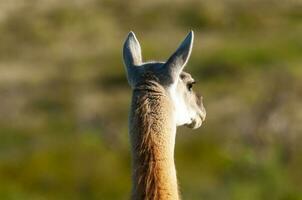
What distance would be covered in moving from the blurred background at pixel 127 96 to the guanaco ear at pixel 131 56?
9291 mm

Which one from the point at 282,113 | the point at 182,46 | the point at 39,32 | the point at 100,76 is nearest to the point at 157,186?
the point at 182,46

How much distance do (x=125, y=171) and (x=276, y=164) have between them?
2630mm

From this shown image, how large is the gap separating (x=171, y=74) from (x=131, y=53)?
0.66 metres

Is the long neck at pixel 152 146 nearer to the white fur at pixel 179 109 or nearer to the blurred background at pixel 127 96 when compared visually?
the white fur at pixel 179 109

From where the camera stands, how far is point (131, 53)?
9484mm

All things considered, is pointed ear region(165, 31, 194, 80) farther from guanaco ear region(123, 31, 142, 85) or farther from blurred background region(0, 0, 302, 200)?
blurred background region(0, 0, 302, 200)

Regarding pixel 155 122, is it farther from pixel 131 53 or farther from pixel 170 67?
pixel 131 53

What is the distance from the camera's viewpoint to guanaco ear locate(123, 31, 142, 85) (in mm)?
9152

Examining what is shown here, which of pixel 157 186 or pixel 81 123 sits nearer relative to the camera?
pixel 157 186

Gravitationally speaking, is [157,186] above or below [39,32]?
below

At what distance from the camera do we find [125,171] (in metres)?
21.3

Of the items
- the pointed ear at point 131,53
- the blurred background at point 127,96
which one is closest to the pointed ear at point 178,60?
the pointed ear at point 131,53

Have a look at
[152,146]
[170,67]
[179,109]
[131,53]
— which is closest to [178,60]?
[170,67]

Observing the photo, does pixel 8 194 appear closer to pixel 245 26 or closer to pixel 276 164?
pixel 276 164
